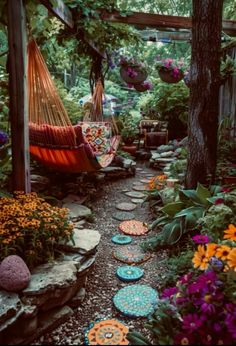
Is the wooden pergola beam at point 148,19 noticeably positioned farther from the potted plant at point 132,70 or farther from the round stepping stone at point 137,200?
the round stepping stone at point 137,200

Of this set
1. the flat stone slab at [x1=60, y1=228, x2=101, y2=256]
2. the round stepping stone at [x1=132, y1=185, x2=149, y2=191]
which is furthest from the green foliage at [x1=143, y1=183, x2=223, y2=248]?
the round stepping stone at [x1=132, y1=185, x2=149, y2=191]

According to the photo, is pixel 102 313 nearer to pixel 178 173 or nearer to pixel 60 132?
pixel 60 132

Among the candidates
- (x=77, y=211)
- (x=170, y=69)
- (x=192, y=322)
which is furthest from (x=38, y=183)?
(x=170, y=69)

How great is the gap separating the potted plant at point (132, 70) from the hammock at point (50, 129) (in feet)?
5.90

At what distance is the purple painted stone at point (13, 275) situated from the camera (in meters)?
1.33

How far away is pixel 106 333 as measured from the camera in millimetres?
1234

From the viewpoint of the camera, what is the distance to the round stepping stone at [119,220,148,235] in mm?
2523

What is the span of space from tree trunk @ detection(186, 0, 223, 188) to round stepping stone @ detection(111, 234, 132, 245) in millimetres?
701

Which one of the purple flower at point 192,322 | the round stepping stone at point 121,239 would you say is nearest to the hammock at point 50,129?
the round stepping stone at point 121,239

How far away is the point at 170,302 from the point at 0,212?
→ 3.09 feet

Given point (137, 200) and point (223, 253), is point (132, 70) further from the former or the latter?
point (223, 253)

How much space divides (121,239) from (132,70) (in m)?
2.54

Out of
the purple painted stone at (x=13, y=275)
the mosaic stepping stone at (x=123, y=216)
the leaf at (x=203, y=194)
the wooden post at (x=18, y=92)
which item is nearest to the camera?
the purple painted stone at (x=13, y=275)

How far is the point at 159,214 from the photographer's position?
2855mm
